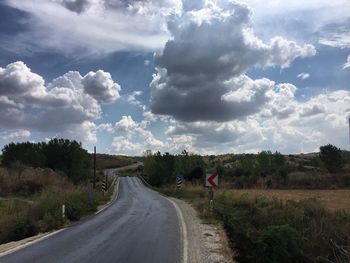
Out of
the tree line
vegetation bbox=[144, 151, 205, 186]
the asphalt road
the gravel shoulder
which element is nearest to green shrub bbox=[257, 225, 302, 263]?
the gravel shoulder

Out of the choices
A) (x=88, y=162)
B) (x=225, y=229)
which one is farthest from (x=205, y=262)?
(x=88, y=162)

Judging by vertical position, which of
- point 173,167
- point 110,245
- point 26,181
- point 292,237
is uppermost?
point 173,167

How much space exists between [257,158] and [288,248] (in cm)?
8746

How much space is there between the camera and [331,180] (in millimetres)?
71875

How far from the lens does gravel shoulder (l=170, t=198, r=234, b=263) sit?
561 inches

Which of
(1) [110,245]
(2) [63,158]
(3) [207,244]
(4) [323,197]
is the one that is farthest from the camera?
(2) [63,158]

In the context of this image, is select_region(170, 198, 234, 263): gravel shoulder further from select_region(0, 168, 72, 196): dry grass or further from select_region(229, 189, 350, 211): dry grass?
select_region(0, 168, 72, 196): dry grass

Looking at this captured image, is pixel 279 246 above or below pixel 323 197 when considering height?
above

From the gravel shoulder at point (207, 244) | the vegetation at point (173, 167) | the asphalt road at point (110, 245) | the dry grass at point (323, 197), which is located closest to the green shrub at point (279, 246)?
the gravel shoulder at point (207, 244)

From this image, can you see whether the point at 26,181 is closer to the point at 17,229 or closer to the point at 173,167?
the point at 173,167

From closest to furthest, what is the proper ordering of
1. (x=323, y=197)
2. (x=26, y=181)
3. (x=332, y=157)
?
1. (x=323, y=197)
2. (x=26, y=181)
3. (x=332, y=157)

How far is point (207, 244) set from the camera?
56.3ft

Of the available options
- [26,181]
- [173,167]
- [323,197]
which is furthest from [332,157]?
[26,181]

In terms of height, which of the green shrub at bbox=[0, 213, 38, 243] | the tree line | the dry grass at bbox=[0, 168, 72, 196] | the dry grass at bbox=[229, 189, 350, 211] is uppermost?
the tree line
